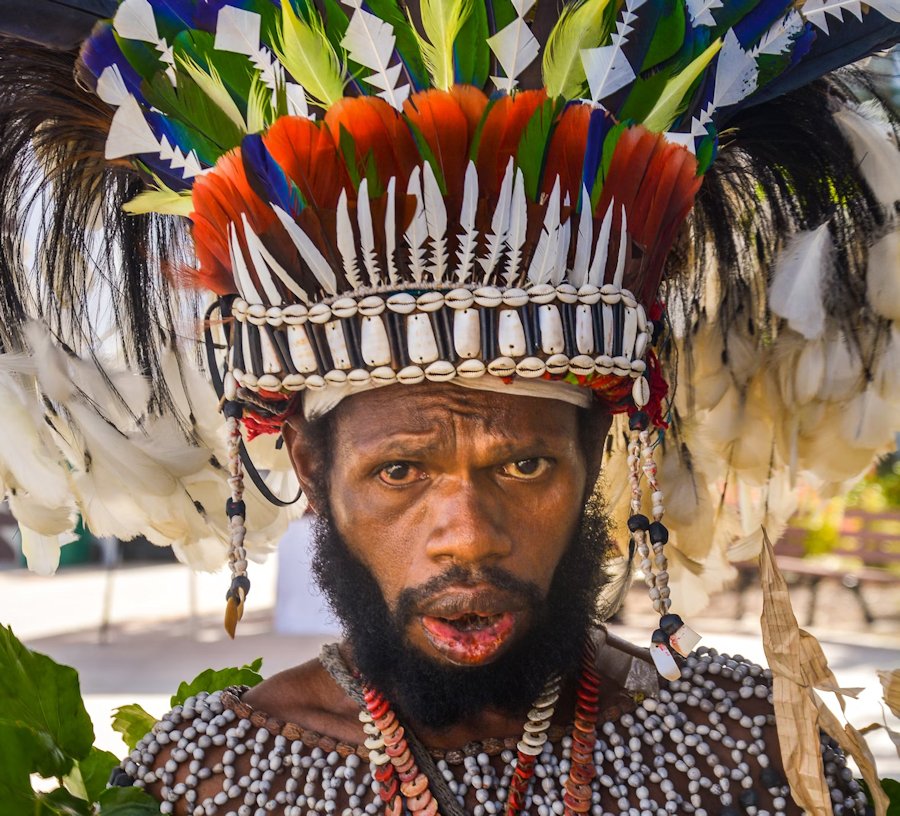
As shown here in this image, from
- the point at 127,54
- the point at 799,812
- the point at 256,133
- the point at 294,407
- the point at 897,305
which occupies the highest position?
the point at 127,54

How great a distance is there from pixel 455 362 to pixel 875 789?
0.99 m

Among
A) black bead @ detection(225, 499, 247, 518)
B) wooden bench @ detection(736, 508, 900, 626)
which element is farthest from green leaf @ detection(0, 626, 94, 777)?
wooden bench @ detection(736, 508, 900, 626)

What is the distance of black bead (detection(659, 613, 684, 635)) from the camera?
178 centimetres

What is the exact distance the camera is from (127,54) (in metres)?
1.78

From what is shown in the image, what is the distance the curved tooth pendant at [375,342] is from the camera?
1.70 m

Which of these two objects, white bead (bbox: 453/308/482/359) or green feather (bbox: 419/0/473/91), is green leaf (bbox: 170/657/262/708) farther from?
green feather (bbox: 419/0/473/91)

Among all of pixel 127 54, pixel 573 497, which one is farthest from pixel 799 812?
pixel 127 54

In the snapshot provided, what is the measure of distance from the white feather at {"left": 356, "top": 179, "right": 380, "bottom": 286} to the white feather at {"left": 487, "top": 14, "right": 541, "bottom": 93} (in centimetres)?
28

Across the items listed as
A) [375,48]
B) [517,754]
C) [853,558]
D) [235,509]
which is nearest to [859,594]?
[853,558]

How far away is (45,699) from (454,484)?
35.1 inches

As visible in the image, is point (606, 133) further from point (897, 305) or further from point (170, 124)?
point (897, 305)

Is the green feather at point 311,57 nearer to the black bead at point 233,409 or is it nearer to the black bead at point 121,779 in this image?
the black bead at point 233,409

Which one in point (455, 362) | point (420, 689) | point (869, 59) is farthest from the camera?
point (869, 59)

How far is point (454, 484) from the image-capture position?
177 centimetres
